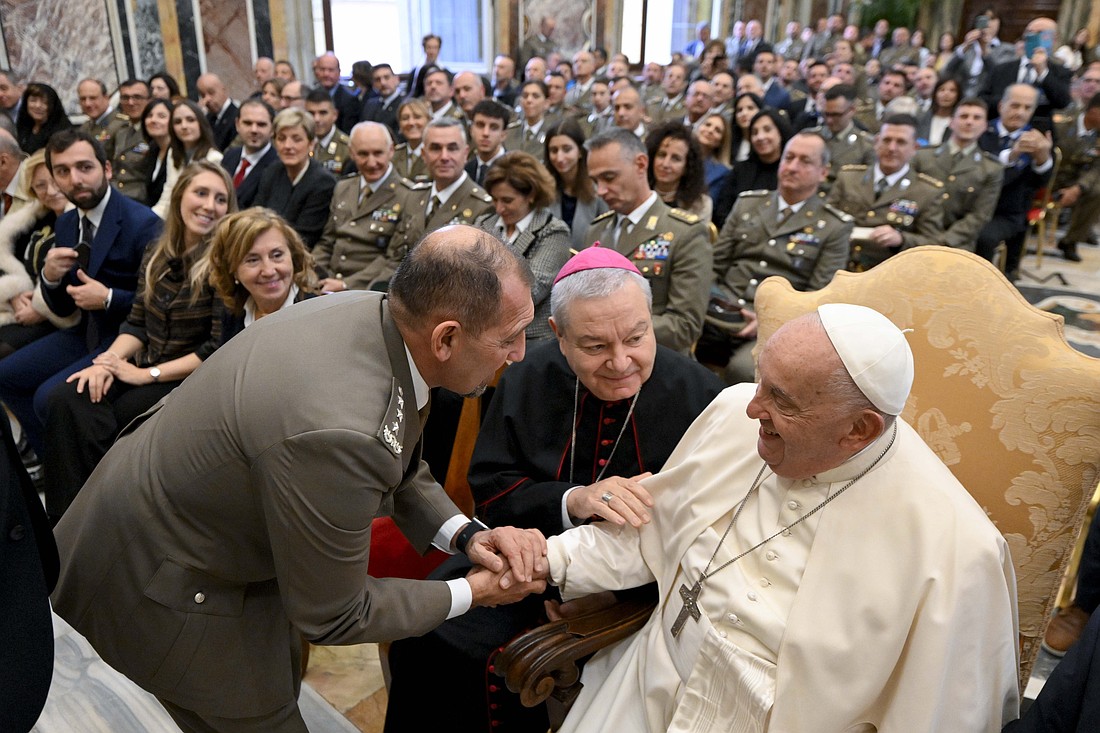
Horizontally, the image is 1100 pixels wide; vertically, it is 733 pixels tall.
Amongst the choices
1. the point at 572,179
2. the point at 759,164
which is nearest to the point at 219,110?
the point at 572,179

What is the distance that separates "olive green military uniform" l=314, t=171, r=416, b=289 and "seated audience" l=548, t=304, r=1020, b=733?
3.20 m

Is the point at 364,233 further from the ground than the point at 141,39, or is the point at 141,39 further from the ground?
the point at 141,39

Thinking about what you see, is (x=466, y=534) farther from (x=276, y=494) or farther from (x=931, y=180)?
(x=931, y=180)

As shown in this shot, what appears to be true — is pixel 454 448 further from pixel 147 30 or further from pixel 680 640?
pixel 147 30

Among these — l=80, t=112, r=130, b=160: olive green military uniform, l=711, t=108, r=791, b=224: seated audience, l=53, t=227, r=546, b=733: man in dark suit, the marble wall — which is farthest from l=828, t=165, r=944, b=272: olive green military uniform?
the marble wall

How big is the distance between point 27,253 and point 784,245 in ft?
12.6

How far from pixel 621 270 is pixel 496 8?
48.2 ft

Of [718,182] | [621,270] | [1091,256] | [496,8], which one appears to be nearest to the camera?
[621,270]

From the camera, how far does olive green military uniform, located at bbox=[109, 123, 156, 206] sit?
673 centimetres

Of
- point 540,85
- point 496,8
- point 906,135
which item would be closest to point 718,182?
point 906,135

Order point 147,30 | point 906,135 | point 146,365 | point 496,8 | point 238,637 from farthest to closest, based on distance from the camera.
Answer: point 496,8 → point 147,30 → point 906,135 → point 146,365 → point 238,637

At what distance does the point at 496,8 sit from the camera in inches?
596

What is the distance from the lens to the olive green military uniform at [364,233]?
4.61 meters

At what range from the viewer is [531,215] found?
3.81 metres
